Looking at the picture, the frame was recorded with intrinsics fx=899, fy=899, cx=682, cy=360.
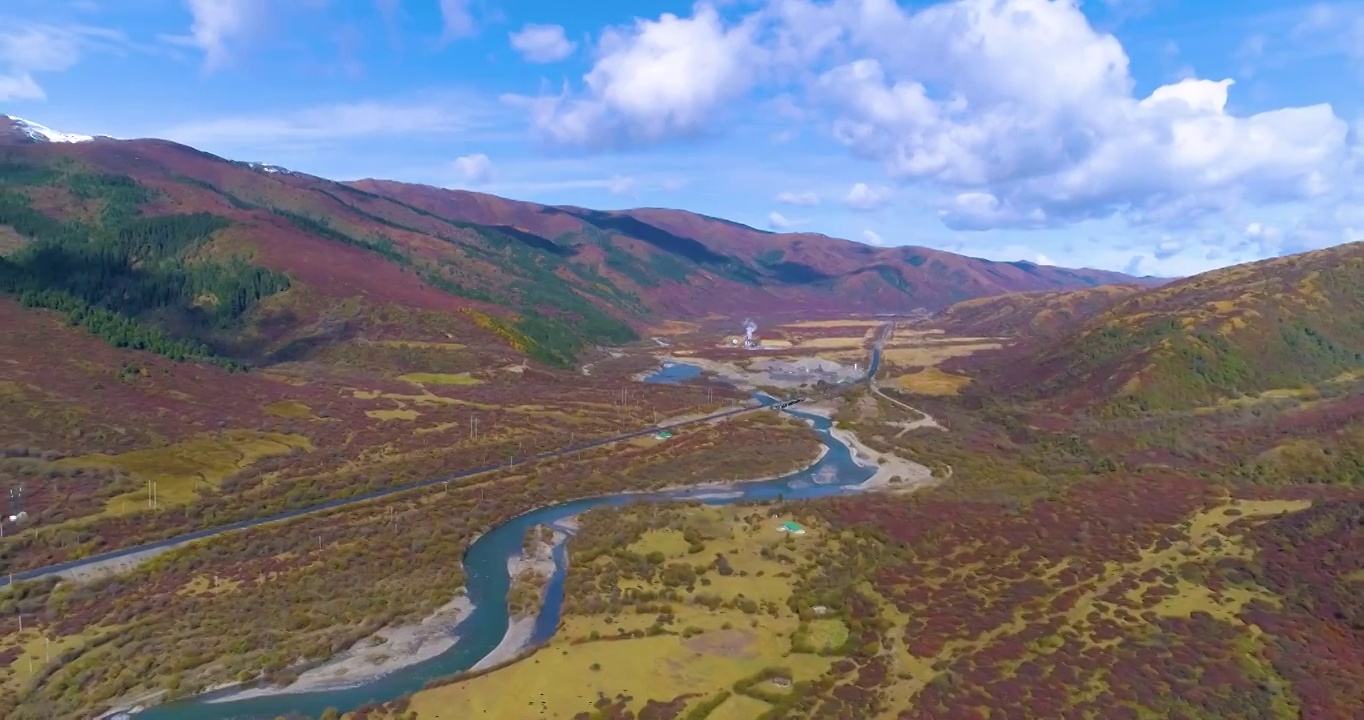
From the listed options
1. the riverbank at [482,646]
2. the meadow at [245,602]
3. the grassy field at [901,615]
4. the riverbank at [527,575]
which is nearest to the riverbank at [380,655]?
the riverbank at [482,646]

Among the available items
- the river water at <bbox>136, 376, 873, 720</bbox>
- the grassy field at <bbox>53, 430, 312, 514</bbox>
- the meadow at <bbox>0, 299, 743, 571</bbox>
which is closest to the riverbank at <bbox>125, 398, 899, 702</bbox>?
the river water at <bbox>136, 376, 873, 720</bbox>

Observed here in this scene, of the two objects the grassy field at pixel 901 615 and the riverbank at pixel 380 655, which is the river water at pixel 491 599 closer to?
the riverbank at pixel 380 655

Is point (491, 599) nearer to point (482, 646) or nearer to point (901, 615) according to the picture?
point (482, 646)

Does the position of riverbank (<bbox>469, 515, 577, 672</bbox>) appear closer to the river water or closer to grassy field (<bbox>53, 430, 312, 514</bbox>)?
the river water

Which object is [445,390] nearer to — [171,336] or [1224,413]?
[171,336]

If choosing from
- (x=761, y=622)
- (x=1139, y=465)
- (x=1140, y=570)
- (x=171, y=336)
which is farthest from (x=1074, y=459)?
(x=171, y=336)

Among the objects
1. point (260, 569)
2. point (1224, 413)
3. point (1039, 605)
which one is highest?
point (1224, 413)

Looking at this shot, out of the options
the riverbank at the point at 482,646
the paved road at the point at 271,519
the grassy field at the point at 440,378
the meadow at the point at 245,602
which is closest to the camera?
the riverbank at the point at 482,646
